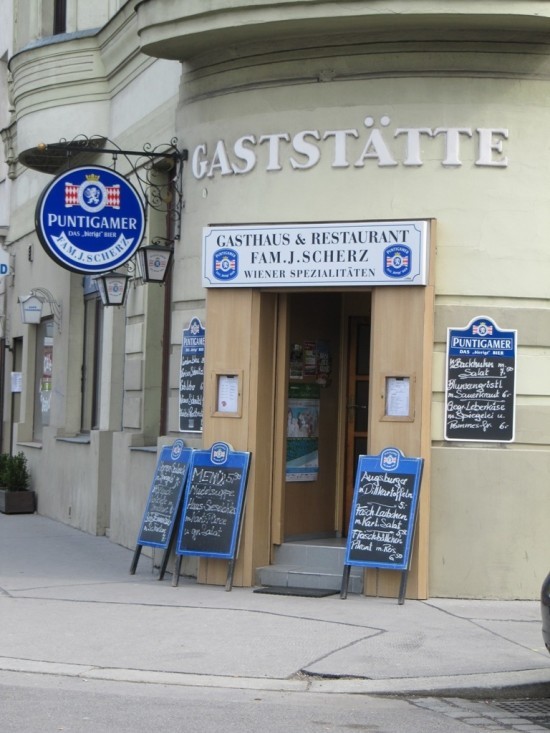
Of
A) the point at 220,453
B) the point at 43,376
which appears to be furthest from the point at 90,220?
the point at 43,376

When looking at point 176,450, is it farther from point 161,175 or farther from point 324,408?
point 161,175

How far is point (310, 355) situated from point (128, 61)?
4.40 meters

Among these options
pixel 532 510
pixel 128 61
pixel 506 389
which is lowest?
pixel 532 510

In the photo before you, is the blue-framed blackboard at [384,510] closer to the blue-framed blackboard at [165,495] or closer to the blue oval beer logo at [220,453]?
the blue oval beer logo at [220,453]

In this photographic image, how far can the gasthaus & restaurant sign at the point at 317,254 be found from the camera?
10.2m

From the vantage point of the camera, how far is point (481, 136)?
10.3 meters

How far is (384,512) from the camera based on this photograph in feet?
33.3

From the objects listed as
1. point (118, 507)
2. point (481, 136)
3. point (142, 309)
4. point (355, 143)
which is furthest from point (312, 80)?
point (118, 507)

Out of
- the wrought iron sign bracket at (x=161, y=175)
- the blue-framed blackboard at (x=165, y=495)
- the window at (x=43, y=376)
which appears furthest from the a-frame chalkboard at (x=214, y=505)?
the window at (x=43, y=376)

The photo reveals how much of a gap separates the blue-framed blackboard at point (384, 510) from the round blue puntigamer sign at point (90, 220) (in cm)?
331

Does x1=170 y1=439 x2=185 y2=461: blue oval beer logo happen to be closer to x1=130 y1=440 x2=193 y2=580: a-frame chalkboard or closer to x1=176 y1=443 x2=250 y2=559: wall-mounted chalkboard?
x1=130 y1=440 x2=193 y2=580: a-frame chalkboard

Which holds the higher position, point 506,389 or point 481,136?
point 481,136

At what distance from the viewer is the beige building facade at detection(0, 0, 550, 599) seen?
1020cm

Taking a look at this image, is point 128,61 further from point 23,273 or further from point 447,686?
point 447,686
